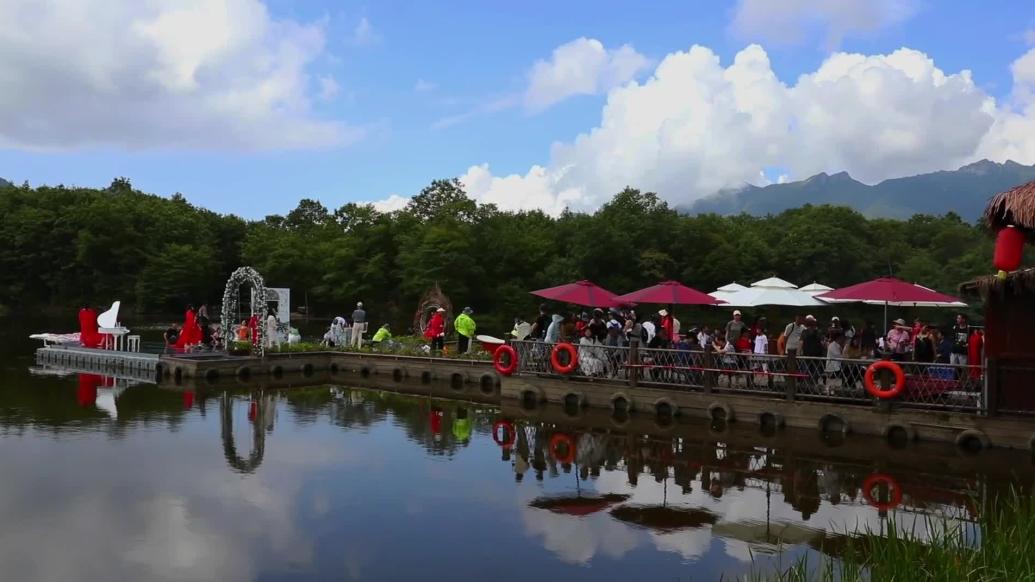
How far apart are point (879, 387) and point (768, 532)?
6375mm

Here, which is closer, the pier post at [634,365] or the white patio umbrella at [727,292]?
the pier post at [634,365]

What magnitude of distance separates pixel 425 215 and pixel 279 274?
18297mm

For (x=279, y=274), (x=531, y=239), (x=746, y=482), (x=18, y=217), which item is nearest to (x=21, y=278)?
(x=18, y=217)

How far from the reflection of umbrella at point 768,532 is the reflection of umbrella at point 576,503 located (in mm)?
1650

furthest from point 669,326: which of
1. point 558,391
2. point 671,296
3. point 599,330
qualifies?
point 558,391

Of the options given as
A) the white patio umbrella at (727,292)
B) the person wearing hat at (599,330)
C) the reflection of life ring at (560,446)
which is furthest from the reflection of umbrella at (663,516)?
the white patio umbrella at (727,292)

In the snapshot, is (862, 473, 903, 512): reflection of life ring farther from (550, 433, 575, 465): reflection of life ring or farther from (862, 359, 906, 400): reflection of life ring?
(550, 433, 575, 465): reflection of life ring

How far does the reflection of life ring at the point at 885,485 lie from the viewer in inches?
429

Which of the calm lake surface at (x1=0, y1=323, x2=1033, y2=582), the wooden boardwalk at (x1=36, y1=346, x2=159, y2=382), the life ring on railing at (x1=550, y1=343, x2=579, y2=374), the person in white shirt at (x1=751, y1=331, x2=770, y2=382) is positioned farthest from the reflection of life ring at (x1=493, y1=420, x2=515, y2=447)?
the wooden boardwalk at (x1=36, y1=346, x2=159, y2=382)

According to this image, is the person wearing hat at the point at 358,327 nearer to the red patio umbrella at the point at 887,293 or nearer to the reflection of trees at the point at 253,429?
the reflection of trees at the point at 253,429

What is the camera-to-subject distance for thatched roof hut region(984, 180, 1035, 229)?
35.0ft

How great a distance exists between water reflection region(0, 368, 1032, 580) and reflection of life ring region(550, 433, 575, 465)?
8 centimetres

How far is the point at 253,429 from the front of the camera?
1620 cm

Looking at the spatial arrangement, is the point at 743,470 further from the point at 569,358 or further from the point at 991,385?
the point at 569,358
